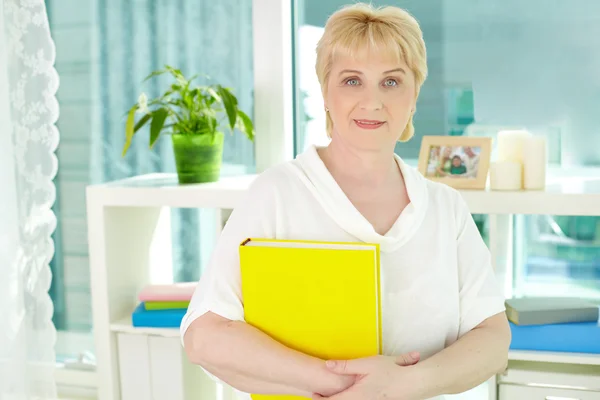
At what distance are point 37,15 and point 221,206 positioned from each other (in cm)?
80

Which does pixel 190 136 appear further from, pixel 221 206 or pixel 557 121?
pixel 557 121

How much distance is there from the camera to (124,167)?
266 cm

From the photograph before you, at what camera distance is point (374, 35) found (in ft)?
3.85

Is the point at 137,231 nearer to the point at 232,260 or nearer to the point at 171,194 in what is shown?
the point at 171,194

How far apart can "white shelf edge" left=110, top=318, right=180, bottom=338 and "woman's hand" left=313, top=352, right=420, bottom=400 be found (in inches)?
46.0

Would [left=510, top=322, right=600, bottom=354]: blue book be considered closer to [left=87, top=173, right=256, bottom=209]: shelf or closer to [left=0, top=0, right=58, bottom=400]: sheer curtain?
[left=87, top=173, right=256, bottom=209]: shelf

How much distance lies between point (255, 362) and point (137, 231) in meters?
Answer: 1.39

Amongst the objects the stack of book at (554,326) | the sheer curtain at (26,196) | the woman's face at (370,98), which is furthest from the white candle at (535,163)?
the sheer curtain at (26,196)

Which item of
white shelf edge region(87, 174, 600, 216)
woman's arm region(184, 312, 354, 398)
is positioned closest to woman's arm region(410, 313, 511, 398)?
woman's arm region(184, 312, 354, 398)

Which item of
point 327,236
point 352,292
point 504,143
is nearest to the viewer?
point 352,292

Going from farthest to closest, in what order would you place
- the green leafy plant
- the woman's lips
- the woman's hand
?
the green leafy plant
the woman's lips
the woman's hand

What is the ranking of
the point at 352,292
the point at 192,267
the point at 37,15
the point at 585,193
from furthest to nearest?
the point at 192,267 < the point at 37,15 < the point at 585,193 < the point at 352,292

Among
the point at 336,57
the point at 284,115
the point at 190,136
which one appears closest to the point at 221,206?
the point at 190,136

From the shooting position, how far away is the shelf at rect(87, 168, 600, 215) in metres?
1.89
